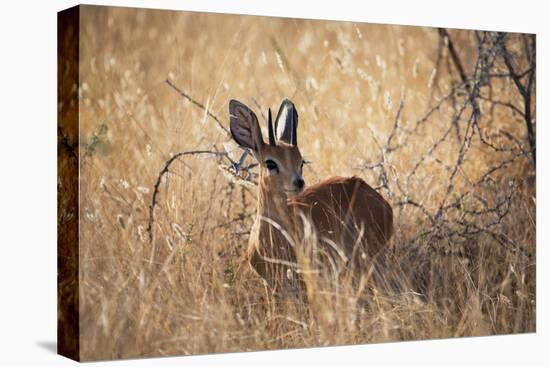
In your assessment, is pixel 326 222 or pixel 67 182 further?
pixel 326 222

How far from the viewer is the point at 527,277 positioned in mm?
11250

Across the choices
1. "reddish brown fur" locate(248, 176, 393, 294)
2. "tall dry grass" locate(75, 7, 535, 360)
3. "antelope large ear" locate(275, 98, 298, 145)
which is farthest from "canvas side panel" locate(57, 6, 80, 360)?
"antelope large ear" locate(275, 98, 298, 145)

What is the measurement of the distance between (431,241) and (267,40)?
2352mm

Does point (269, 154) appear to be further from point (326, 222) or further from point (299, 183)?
point (326, 222)

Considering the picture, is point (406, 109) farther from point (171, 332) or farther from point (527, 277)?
point (171, 332)

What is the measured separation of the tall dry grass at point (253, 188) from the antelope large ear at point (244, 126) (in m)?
0.09

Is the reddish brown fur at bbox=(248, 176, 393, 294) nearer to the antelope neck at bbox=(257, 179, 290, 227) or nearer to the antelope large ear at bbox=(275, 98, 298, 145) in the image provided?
the antelope neck at bbox=(257, 179, 290, 227)

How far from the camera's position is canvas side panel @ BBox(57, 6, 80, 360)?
9273 mm

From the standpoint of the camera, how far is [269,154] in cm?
987

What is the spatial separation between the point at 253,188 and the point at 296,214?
1.38ft

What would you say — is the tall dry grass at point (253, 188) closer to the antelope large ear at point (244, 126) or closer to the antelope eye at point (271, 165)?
the antelope large ear at point (244, 126)

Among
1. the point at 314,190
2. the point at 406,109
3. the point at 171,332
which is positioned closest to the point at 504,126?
the point at 406,109

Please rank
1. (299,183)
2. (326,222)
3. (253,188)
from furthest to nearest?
(326,222), (253,188), (299,183)

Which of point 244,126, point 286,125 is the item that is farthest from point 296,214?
point 244,126
